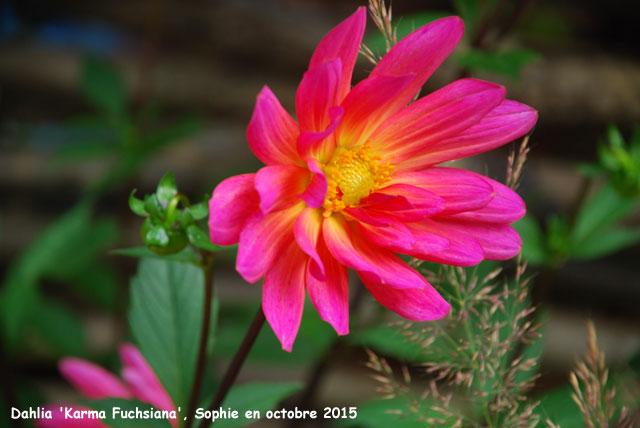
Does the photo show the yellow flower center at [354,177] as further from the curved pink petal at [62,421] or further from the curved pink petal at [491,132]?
the curved pink petal at [62,421]

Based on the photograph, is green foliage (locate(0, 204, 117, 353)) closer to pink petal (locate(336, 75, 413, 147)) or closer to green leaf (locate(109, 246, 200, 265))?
green leaf (locate(109, 246, 200, 265))

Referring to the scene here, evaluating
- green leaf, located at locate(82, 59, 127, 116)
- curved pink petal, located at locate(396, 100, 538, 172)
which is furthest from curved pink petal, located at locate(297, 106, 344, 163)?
green leaf, located at locate(82, 59, 127, 116)

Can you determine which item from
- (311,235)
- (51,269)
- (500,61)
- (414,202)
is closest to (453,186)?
(414,202)

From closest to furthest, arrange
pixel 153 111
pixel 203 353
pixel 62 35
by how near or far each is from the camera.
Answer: pixel 203 353 < pixel 153 111 < pixel 62 35

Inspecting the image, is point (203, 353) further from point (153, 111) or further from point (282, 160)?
point (153, 111)

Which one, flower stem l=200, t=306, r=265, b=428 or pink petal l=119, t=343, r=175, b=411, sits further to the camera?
pink petal l=119, t=343, r=175, b=411

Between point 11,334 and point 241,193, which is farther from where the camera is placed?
point 11,334

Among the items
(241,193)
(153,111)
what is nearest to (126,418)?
(241,193)
